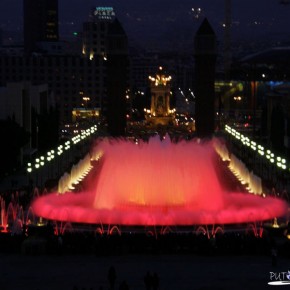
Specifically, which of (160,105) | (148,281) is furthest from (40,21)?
(148,281)

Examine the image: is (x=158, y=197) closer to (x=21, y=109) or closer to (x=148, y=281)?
(x=148, y=281)

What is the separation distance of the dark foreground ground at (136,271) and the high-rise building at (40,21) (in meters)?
159

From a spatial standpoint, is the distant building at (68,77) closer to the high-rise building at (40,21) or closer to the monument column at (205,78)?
the monument column at (205,78)

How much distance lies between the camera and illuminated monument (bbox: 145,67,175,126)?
8975cm

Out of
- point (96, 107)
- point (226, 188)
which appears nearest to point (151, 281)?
point (226, 188)

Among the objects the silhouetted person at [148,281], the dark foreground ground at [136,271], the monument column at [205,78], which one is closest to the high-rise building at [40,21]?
the monument column at [205,78]

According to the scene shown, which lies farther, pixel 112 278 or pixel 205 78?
pixel 205 78

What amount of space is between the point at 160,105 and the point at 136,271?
69283mm

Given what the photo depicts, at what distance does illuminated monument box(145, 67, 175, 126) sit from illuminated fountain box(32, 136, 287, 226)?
179 feet

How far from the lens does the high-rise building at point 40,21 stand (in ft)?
602

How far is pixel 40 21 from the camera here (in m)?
190

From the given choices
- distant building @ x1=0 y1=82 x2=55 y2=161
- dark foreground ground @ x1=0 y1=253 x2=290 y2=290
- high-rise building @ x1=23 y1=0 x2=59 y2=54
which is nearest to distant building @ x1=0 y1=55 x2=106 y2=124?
distant building @ x1=0 y1=82 x2=55 y2=161

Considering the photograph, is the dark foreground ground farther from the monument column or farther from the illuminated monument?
the illuminated monument

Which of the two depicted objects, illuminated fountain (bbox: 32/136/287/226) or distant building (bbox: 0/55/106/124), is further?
distant building (bbox: 0/55/106/124)
